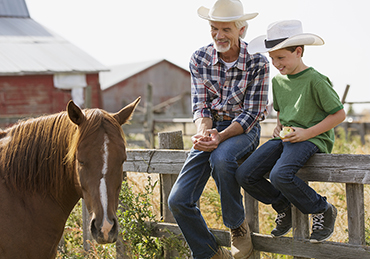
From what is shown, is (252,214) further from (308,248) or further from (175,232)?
(175,232)

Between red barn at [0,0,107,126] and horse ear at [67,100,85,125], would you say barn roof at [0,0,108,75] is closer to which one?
red barn at [0,0,107,126]

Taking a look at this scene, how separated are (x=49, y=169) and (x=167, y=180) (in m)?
1.11

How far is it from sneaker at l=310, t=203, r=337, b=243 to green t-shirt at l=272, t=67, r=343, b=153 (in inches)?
17.1

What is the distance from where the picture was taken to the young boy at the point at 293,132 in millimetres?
2547

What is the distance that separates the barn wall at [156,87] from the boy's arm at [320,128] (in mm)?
22833

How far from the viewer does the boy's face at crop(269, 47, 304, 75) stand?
8.88ft

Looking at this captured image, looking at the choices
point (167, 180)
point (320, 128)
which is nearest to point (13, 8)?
point (167, 180)

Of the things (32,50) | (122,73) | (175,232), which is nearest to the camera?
(175,232)

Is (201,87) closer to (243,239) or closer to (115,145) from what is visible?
(115,145)

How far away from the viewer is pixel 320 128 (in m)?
2.56

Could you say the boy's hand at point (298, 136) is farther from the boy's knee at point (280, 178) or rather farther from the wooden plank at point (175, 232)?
the wooden plank at point (175, 232)

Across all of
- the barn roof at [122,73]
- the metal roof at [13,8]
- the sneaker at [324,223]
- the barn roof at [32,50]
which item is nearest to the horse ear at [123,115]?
the sneaker at [324,223]

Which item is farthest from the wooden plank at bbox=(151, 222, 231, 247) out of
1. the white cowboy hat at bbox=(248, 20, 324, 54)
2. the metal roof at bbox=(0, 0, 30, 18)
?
the metal roof at bbox=(0, 0, 30, 18)

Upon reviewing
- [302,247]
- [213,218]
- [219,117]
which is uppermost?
[219,117]
